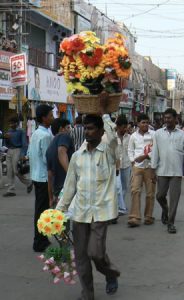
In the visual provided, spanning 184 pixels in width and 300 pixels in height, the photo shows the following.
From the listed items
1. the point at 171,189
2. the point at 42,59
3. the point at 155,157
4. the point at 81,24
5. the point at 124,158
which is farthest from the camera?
the point at 81,24

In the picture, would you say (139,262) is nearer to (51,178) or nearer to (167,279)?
(167,279)

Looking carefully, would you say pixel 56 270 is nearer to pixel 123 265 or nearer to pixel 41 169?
pixel 123 265

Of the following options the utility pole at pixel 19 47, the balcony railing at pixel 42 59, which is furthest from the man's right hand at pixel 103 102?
the balcony railing at pixel 42 59

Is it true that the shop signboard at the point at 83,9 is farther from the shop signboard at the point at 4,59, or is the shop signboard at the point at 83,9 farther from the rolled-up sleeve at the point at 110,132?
the rolled-up sleeve at the point at 110,132

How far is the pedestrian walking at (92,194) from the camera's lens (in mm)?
4453

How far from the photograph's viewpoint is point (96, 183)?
4.49m

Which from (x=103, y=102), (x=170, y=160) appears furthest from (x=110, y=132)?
(x=170, y=160)

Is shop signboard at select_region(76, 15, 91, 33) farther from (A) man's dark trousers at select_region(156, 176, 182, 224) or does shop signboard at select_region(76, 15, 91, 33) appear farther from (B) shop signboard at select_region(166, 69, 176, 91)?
(B) shop signboard at select_region(166, 69, 176, 91)

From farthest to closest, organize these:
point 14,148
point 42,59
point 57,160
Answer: point 42,59
point 14,148
point 57,160

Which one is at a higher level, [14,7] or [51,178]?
[14,7]

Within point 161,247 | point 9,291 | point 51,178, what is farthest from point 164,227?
point 9,291

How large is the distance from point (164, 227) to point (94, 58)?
4252 millimetres

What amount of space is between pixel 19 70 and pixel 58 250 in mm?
13083

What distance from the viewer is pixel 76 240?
4547mm
